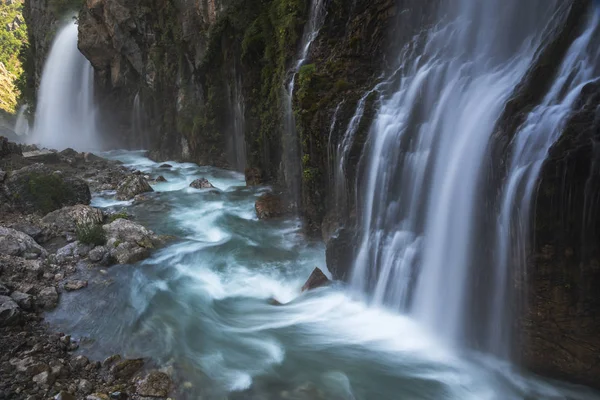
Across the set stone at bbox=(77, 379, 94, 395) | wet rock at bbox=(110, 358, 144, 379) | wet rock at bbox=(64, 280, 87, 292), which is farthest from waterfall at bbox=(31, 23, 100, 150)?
stone at bbox=(77, 379, 94, 395)

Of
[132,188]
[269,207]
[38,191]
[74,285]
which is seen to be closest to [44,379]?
[74,285]

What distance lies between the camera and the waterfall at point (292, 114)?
11.1 metres

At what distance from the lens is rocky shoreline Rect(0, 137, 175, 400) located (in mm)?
5180

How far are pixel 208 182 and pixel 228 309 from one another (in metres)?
9.74

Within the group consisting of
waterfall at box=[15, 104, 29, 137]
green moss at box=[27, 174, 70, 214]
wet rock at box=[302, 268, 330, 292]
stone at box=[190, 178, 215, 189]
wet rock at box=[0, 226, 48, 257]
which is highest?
waterfall at box=[15, 104, 29, 137]

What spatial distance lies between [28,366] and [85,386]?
2.89ft

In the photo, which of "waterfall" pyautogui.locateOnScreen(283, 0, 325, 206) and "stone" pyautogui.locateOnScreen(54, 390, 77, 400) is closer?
"stone" pyautogui.locateOnScreen(54, 390, 77, 400)

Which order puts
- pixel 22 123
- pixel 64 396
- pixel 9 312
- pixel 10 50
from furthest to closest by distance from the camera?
pixel 10 50 → pixel 22 123 → pixel 9 312 → pixel 64 396

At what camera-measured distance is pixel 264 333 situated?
7.03m

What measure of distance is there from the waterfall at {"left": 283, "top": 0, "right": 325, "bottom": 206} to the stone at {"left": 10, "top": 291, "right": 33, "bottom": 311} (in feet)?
23.3

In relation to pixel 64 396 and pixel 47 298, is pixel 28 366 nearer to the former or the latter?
pixel 64 396

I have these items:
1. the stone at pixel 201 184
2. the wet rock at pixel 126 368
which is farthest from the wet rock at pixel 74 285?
the stone at pixel 201 184

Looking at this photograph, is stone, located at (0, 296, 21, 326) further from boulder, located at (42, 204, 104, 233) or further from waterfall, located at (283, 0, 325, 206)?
waterfall, located at (283, 0, 325, 206)

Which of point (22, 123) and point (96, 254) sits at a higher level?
point (22, 123)
